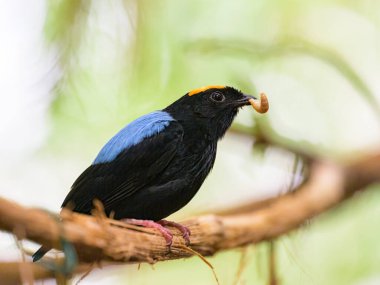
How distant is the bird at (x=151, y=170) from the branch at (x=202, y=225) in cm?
16

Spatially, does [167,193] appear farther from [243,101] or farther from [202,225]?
[243,101]

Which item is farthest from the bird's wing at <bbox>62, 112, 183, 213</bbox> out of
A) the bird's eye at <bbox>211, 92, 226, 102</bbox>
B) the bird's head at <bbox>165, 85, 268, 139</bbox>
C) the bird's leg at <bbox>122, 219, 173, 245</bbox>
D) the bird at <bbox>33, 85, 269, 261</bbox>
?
the bird's eye at <bbox>211, 92, 226, 102</bbox>

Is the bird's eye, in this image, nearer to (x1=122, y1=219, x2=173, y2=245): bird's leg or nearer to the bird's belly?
the bird's belly

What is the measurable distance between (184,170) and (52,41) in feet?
4.75

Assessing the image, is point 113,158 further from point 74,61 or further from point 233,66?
point 233,66

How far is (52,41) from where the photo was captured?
449 cm

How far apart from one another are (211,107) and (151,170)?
0.77m

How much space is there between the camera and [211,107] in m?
4.20

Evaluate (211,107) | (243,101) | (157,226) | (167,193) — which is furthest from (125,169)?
(243,101)

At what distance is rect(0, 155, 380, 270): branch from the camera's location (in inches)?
82.0

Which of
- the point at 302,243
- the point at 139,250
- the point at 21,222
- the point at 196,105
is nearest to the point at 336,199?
the point at 302,243

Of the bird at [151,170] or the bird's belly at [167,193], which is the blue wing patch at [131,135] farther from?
the bird's belly at [167,193]

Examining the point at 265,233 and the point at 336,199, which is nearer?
the point at 265,233

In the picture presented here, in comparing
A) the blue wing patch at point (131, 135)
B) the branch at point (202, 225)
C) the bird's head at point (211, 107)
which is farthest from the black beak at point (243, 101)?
the branch at point (202, 225)
